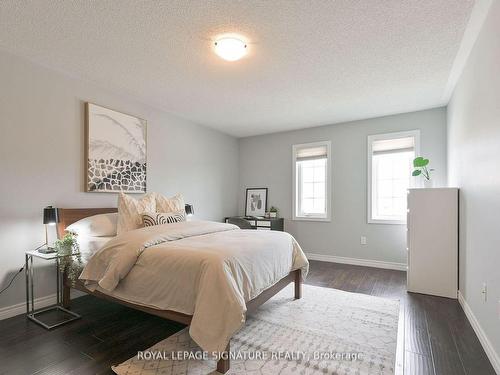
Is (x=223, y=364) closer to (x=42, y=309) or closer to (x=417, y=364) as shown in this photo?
(x=417, y=364)

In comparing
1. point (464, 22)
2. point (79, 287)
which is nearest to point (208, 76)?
point (464, 22)

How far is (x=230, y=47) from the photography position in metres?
2.41

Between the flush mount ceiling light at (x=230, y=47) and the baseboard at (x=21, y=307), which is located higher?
the flush mount ceiling light at (x=230, y=47)

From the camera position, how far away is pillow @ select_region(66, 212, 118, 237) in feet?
9.48

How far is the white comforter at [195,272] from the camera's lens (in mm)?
1809

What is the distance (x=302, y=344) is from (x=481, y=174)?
1988mm

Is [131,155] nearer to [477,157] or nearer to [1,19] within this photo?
[1,19]

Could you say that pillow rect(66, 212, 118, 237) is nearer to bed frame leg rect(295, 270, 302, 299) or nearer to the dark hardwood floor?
the dark hardwood floor

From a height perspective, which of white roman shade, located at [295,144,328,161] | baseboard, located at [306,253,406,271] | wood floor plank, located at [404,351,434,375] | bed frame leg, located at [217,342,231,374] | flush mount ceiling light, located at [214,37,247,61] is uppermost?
flush mount ceiling light, located at [214,37,247,61]

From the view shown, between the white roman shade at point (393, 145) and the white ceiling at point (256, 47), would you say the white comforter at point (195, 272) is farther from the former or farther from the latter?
the white roman shade at point (393, 145)

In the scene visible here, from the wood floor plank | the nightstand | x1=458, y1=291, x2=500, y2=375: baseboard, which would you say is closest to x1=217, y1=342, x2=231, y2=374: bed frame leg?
the wood floor plank

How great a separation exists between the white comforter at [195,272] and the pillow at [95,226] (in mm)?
486

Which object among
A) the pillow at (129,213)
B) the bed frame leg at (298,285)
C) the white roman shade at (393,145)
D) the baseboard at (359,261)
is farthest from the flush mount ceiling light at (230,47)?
the baseboard at (359,261)

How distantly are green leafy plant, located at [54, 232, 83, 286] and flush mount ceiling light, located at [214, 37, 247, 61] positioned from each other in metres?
2.19
